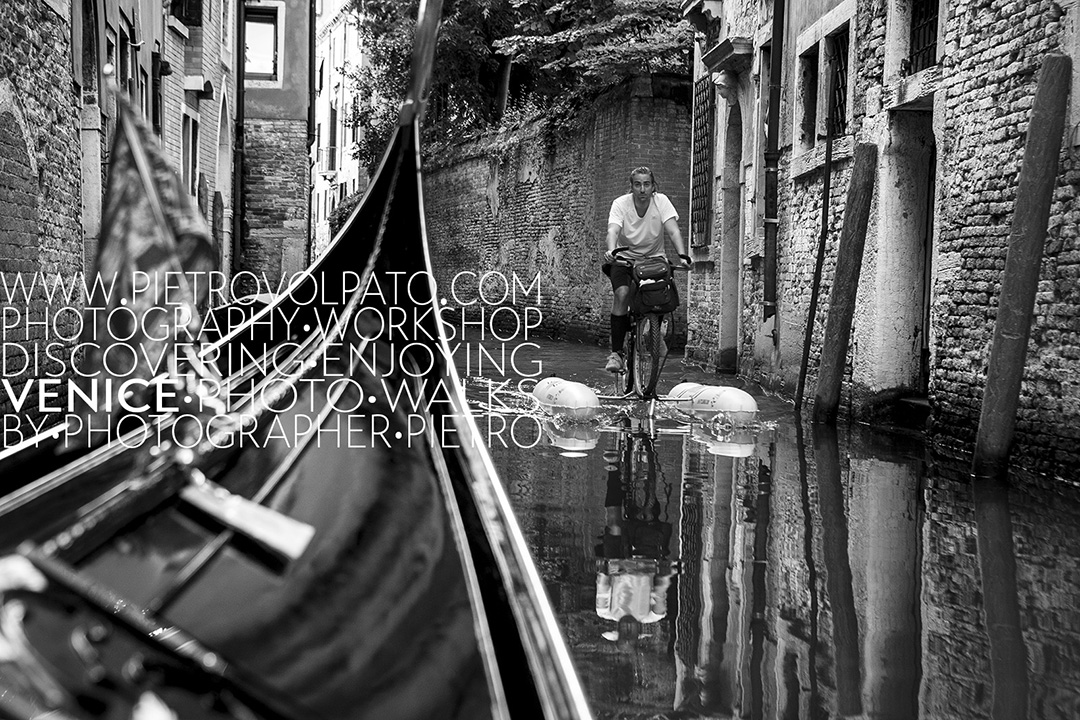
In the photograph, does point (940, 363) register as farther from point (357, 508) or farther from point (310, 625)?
point (310, 625)

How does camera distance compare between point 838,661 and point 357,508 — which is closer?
point 357,508

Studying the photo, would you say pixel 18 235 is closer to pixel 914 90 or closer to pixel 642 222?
pixel 642 222

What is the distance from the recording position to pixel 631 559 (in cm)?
363

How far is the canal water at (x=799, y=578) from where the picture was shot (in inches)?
101

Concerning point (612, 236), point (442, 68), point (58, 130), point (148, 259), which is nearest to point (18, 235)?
point (58, 130)

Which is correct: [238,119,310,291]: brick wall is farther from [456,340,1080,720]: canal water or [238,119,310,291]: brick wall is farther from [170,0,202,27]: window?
[456,340,1080,720]: canal water

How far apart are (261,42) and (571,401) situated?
1658 cm

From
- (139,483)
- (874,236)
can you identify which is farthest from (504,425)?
(139,483)

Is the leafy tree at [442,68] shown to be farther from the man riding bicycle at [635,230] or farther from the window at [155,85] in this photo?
the man riding bicycle at [635,230]

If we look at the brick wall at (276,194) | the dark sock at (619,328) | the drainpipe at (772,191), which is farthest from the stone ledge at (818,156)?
the brick wall at (276,194)

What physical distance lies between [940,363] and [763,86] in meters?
4.57

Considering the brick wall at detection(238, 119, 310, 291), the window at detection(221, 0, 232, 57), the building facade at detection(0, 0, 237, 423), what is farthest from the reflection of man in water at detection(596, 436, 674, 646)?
the brick wall at detection(238, 119, 310, 291)

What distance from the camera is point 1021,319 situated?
17.2ft

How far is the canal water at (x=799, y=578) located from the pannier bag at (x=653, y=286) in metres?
1.37
